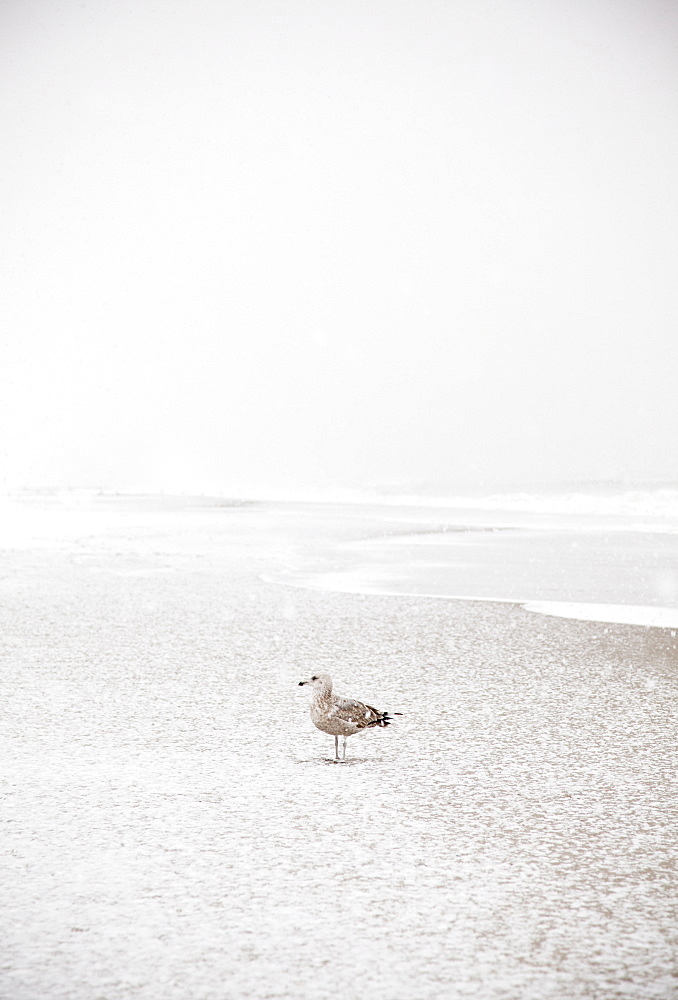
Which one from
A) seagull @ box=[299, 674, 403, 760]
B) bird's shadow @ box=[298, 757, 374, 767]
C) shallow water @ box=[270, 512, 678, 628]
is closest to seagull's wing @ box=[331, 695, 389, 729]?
seagull @ box=[299, 674, 403, 760]

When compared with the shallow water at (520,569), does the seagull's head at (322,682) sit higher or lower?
higher

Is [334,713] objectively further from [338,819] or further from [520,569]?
[520,569]

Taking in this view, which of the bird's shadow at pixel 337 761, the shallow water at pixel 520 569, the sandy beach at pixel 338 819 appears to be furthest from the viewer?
the shallow water at pixel 520 569

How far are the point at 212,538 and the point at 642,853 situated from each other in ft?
66.9

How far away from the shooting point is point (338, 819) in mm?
4141

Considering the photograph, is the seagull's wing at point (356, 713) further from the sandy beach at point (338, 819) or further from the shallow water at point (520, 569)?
the shallow water at point (520, 569)

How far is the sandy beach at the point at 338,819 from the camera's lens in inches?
110

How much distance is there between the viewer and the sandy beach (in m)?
2.80

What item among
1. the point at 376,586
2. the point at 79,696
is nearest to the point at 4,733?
the point at 79,696

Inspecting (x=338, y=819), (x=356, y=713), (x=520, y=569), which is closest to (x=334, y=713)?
(x=356, y=713)

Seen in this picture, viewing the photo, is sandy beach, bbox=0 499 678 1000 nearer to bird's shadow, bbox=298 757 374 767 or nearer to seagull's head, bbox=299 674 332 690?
bird's shadow, bbox=298 757 374 767

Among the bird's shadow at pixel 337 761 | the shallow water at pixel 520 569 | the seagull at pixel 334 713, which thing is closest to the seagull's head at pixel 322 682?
the seagull at pixel 334 713

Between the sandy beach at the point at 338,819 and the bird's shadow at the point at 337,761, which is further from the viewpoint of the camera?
→ the bird's shadow at the point at 337,761

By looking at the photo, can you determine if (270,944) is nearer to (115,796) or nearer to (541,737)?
(115,796)
